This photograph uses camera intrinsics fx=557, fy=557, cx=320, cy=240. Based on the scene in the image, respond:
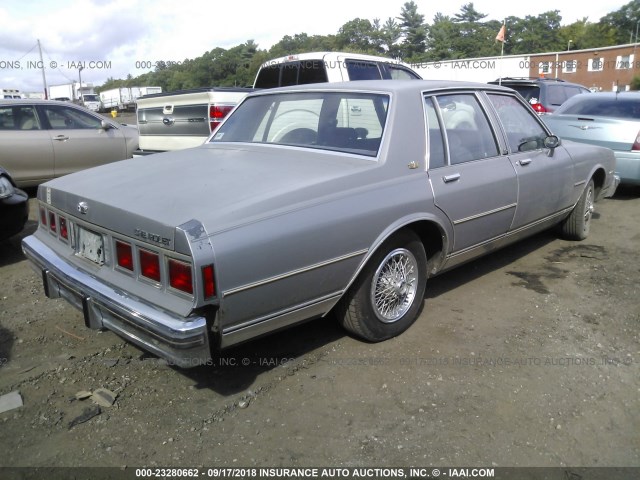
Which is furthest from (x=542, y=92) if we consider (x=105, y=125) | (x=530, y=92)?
(x=105, y=125)

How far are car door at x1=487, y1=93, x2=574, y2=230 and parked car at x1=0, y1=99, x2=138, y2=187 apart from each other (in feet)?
20.7

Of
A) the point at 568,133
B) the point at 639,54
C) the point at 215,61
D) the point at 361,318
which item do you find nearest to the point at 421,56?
the point at 215,61

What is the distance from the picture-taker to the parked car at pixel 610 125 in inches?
292

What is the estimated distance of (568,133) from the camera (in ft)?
25.6

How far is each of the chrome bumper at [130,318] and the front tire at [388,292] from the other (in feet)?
3.25

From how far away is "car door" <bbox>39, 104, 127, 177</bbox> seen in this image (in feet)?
27.1

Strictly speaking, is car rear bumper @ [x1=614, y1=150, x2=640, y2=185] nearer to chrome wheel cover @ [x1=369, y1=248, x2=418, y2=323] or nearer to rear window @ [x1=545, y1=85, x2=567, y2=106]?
rear window @ [x1=545, y1=85, x2=567, y2=106]

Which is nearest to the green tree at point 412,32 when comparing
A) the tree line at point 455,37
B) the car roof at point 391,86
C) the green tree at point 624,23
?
the tree line at point 455,37

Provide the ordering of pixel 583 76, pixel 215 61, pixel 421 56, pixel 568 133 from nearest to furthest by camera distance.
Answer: pixel 568 133 → pixel 583 76 → pixel 215 61 → pixel 421 56

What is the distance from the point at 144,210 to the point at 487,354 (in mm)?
2233

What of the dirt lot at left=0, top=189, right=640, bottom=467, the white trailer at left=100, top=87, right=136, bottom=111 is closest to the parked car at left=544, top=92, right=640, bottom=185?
the dirt lot at left=0, top=189, right=640, bottom=467

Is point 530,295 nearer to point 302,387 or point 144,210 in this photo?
point 302,387

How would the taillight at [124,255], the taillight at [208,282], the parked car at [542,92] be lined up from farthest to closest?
the parked car at [542,92] → the taillight at [124,255] → the taillight at [208,282]

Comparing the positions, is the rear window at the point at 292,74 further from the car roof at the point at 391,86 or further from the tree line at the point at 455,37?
the tree line at the point at 455,37
